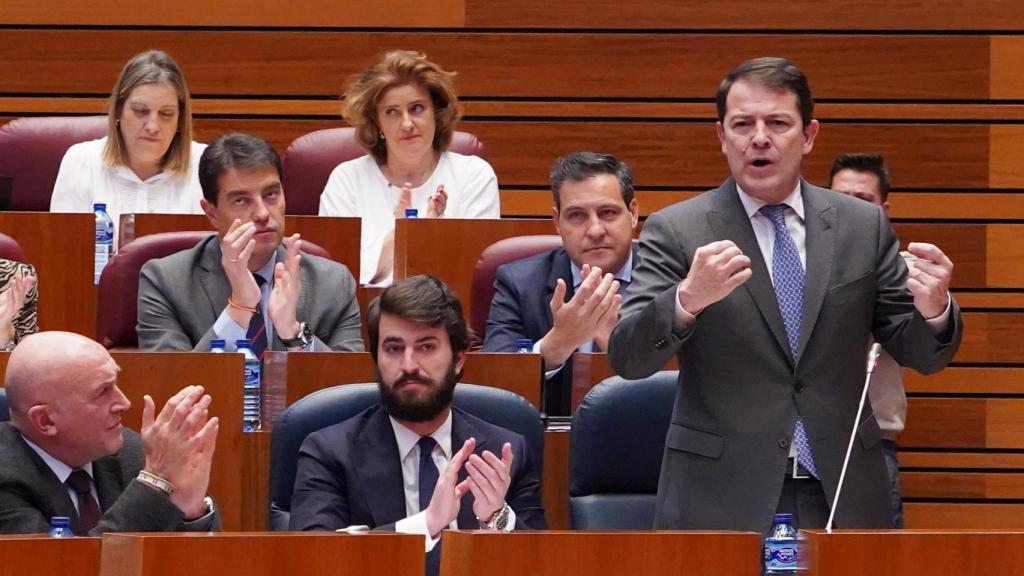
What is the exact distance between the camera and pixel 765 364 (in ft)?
7.18

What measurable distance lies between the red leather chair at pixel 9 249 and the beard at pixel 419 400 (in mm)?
1115

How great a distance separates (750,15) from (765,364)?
2673 millimetres

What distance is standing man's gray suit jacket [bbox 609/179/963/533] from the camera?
2.17 m

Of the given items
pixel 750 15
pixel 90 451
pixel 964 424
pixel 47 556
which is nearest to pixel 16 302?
pixel 90 451

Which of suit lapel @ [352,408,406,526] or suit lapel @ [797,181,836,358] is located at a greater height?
suit lapel @ [797,181,836,358]

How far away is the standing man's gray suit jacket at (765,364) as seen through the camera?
217 centimetres

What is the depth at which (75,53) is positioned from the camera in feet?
15.7

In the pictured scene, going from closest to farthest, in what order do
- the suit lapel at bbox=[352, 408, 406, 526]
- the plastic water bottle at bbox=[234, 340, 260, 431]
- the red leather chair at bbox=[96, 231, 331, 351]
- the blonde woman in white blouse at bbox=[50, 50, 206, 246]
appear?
the suit lapel at bbox=[352, 408, 406, 526] → the plastic water bottle at bbox=[234, 340, 260, 431] → the red leather chair at bbox=[96, 231, 331, 351] → the blonde woman in white blouse at bbox=[50, 50, 206, 246]

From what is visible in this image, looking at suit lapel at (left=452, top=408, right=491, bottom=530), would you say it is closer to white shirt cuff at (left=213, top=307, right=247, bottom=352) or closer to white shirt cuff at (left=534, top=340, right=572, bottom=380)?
white shirt cuff at (left=534, top=340, right=572, bottom=380)

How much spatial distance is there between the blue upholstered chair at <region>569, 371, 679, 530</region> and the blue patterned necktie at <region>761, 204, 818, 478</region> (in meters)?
0.54

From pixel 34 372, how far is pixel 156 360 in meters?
0.33

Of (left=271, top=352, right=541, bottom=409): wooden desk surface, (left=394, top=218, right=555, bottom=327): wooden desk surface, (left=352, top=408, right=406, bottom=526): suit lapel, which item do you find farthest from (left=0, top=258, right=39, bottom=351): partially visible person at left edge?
(left=352, top=408, right=406, bottom=526): suit lapel

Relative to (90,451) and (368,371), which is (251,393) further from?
(90,451)

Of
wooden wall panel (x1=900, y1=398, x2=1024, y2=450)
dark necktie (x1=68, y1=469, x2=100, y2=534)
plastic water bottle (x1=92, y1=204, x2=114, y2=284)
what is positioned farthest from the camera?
wooden wall panel (x1=900, y1=398, x2=1024, y2=450)
